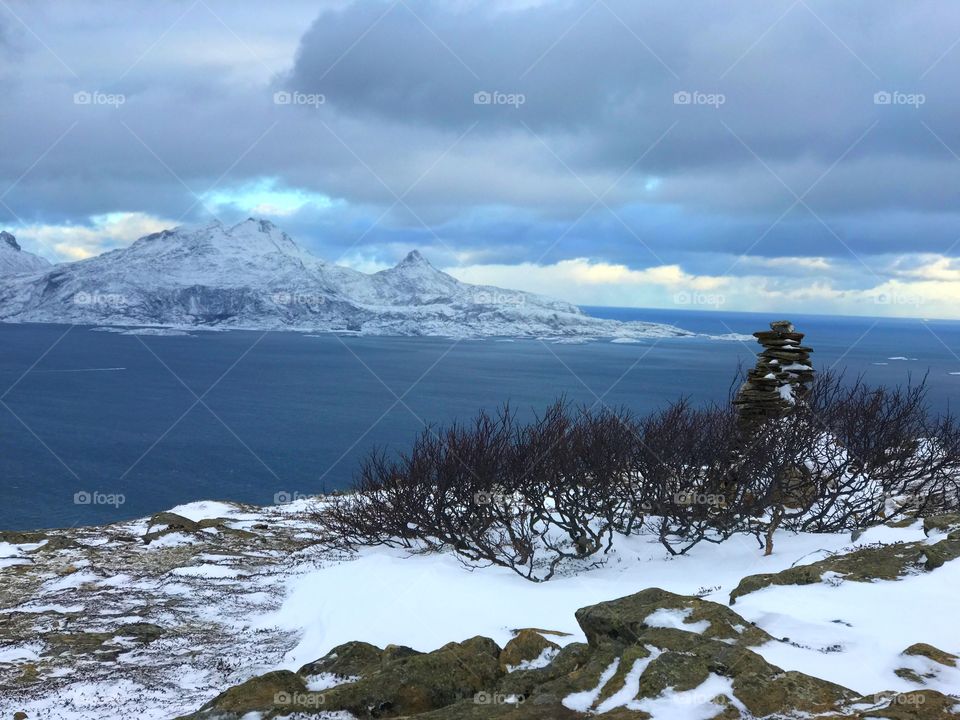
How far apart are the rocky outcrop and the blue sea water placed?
28.0 m

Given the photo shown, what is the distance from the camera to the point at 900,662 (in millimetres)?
6906

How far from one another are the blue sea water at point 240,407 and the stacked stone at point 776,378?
89.5 ft

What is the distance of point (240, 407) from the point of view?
117 meters

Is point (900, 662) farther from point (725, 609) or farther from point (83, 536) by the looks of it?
point (83, 536)

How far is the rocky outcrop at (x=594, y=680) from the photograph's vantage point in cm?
609

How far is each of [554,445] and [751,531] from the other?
5.86 metres

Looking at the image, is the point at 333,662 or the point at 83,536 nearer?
the point at 333,662

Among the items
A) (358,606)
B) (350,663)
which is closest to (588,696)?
(350,663)

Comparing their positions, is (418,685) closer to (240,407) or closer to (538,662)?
(538,662)

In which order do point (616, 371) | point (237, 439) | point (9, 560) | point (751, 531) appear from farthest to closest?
point (616, 371) < point (237, 439) < point (9, 560) < point (751, 531)

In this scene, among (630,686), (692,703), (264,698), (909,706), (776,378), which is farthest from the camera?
(776,378)

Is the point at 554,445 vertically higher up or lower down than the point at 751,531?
higher up

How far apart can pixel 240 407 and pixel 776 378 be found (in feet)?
348

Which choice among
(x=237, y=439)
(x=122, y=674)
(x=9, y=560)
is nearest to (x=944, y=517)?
(x=122, y=674)
